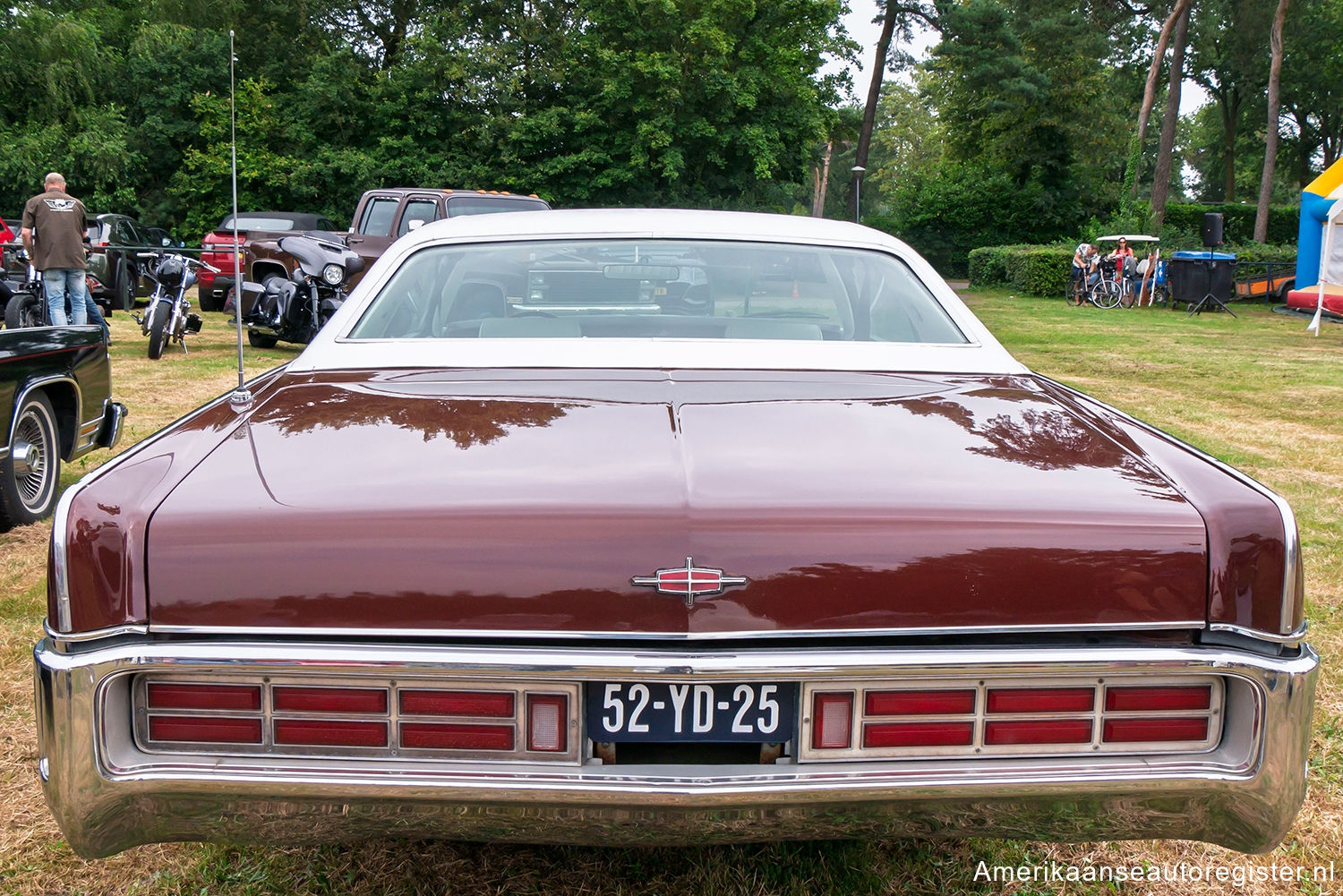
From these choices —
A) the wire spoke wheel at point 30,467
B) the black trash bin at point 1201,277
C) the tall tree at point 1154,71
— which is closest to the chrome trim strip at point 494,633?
the wire spoke wheel at point 30,467

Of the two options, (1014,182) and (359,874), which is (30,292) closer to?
(359,874)

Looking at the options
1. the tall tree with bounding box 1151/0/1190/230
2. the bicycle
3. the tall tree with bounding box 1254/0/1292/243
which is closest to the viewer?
the bicycle

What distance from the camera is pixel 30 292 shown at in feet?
38.7

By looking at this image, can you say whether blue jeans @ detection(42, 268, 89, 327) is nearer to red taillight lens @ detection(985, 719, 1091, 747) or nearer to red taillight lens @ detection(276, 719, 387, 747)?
red taillight lens @ detection(276, 719, 387, 747)

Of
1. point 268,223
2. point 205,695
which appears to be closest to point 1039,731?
point 205,695

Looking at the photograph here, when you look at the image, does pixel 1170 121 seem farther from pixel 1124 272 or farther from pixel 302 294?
pixel 302 294

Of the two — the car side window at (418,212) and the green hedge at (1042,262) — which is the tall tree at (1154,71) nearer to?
the green hedge at (1042,262)

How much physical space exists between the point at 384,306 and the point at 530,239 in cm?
45

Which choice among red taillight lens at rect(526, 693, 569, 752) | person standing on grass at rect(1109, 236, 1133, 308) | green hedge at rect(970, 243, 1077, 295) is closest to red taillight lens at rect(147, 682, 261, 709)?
red taillight lens at rect(526, 693, 569, 752)

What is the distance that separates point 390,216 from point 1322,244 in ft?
54.1

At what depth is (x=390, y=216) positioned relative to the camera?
1440cm

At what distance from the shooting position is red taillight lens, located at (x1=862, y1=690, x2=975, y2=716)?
1771 mm

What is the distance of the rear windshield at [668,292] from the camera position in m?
3.08

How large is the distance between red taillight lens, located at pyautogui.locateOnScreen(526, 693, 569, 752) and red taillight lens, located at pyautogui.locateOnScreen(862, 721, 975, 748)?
47cm
